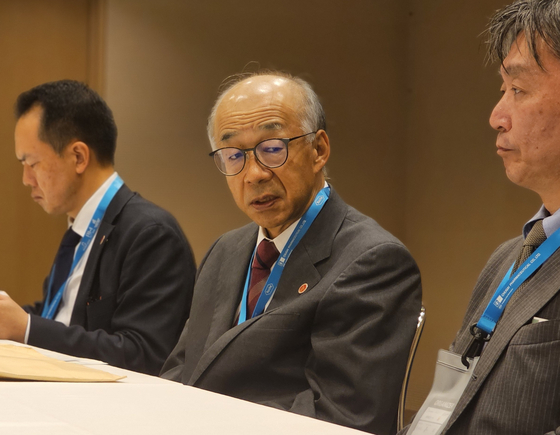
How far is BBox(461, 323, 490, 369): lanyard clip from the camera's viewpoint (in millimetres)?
1443

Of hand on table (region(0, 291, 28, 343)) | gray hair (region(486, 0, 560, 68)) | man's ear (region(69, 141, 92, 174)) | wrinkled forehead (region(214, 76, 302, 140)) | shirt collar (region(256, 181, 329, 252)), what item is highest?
gray hair (region(486, 0, 560, 68))

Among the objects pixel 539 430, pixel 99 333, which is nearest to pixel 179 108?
pixel 99 333

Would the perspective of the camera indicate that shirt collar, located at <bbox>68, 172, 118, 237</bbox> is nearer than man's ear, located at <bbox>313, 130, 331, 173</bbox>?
No

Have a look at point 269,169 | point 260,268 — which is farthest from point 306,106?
point 260,268

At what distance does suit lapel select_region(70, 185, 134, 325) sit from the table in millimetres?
1415

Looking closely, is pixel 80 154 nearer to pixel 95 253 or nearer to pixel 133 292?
pixel 95 253

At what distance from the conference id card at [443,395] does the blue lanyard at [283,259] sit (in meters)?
0.60

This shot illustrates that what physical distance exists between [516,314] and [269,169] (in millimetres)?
966

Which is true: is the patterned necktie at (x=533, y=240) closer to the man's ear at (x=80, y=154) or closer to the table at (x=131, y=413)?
the table at (x=131, y=413)

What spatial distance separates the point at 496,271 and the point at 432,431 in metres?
0.46

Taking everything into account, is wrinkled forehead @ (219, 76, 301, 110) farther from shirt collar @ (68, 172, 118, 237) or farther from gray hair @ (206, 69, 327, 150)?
shirt collar @ (68, 172, 118, 237)

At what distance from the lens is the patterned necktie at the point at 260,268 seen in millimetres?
2035

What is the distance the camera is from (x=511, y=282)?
1411 millimetres

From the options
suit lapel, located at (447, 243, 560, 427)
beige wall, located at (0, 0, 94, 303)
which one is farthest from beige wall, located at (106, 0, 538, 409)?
suit lapel, located at (447, 243, 560, 427)
